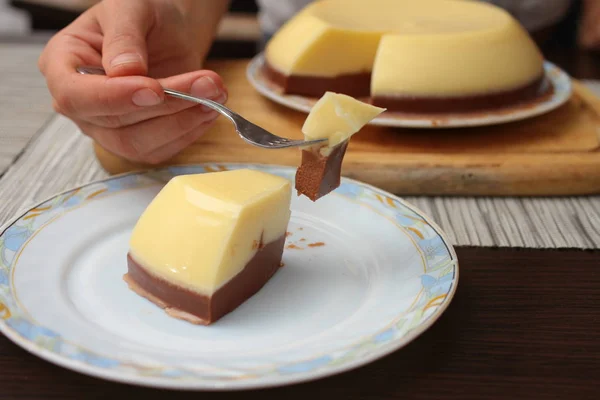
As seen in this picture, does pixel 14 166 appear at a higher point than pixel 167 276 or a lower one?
lower

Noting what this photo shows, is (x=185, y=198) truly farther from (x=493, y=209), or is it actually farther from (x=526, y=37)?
(x=526, y=37)

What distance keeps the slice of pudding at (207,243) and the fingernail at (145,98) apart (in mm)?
145

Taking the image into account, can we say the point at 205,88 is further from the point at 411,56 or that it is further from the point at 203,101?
the point at 411,56

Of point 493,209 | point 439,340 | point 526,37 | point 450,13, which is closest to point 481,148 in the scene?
point 493,209

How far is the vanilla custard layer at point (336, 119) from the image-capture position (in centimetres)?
93

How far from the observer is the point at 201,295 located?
33.2 inches

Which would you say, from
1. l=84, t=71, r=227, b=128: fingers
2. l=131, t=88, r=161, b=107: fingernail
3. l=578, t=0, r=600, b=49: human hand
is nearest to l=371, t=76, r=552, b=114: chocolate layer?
l=84, t=71, r=227, b=128: fingers

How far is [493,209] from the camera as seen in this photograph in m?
1.22

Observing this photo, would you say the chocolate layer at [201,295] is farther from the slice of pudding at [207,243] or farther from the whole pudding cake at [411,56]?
the whole pudding cake at [411,56]

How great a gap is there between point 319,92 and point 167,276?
2.64 ft

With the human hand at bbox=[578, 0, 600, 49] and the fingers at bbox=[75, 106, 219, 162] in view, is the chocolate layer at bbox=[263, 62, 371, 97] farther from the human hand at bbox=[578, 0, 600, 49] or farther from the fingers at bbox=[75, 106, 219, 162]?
the human hand at bbox=[578, 0, 600, 49]

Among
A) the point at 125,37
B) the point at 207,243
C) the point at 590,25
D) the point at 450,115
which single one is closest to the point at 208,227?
the point at 207,243

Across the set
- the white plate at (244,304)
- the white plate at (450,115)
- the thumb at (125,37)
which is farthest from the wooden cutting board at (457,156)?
the thumb at (125,37)

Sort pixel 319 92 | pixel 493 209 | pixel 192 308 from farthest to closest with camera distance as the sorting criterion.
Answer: pixel 319 92, pixel 493 209, pixel 192 308
